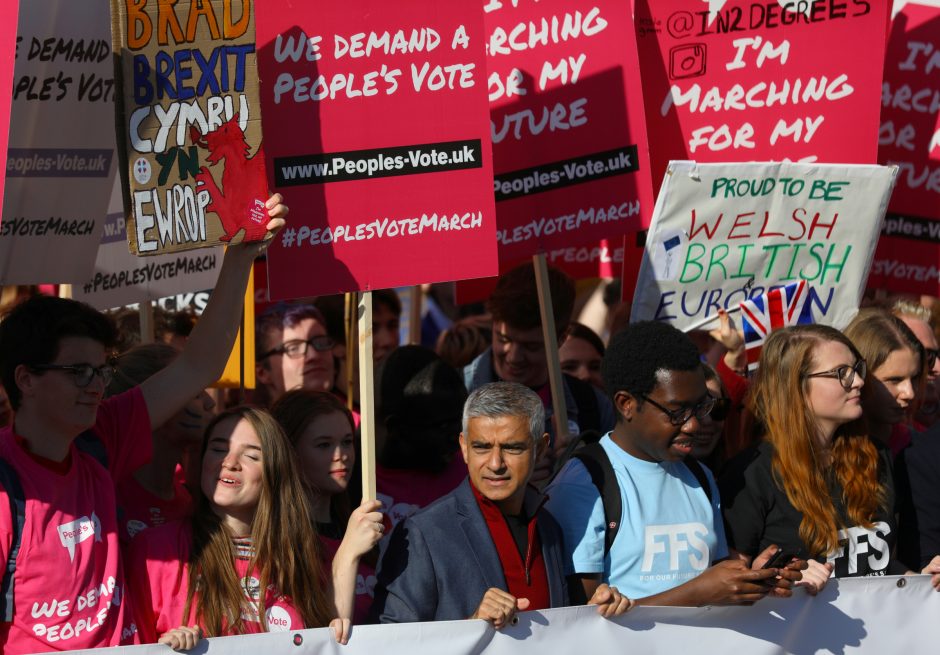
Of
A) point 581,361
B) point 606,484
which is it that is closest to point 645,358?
point 606,484

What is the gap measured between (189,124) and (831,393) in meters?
2.34

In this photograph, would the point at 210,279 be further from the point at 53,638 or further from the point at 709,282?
the point at 53,638

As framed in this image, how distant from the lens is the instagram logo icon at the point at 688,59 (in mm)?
6156

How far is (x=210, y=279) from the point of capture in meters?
5.91

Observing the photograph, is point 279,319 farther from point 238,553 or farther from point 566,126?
point 238,553

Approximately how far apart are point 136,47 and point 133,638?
171 cm

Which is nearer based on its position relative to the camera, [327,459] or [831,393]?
[327,459]

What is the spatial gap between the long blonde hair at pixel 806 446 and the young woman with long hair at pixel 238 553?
1641 millimetres

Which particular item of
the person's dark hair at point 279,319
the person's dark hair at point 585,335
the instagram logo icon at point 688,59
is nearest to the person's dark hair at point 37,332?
the person's dark hair at point 279,319

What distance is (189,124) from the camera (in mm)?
4105

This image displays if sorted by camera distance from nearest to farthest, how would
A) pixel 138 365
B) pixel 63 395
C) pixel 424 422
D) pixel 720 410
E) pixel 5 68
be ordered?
1. pixel 5 68
2. pixel 63 395
3. pixel 138 365
4. pixel 424 422
5. pixel 720 410

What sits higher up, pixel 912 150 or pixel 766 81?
pixel 766 81

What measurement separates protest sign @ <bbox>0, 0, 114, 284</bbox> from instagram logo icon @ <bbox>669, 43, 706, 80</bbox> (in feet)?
8.63

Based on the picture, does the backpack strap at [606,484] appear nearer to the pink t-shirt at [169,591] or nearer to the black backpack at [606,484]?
the black backpack at [606,484]
